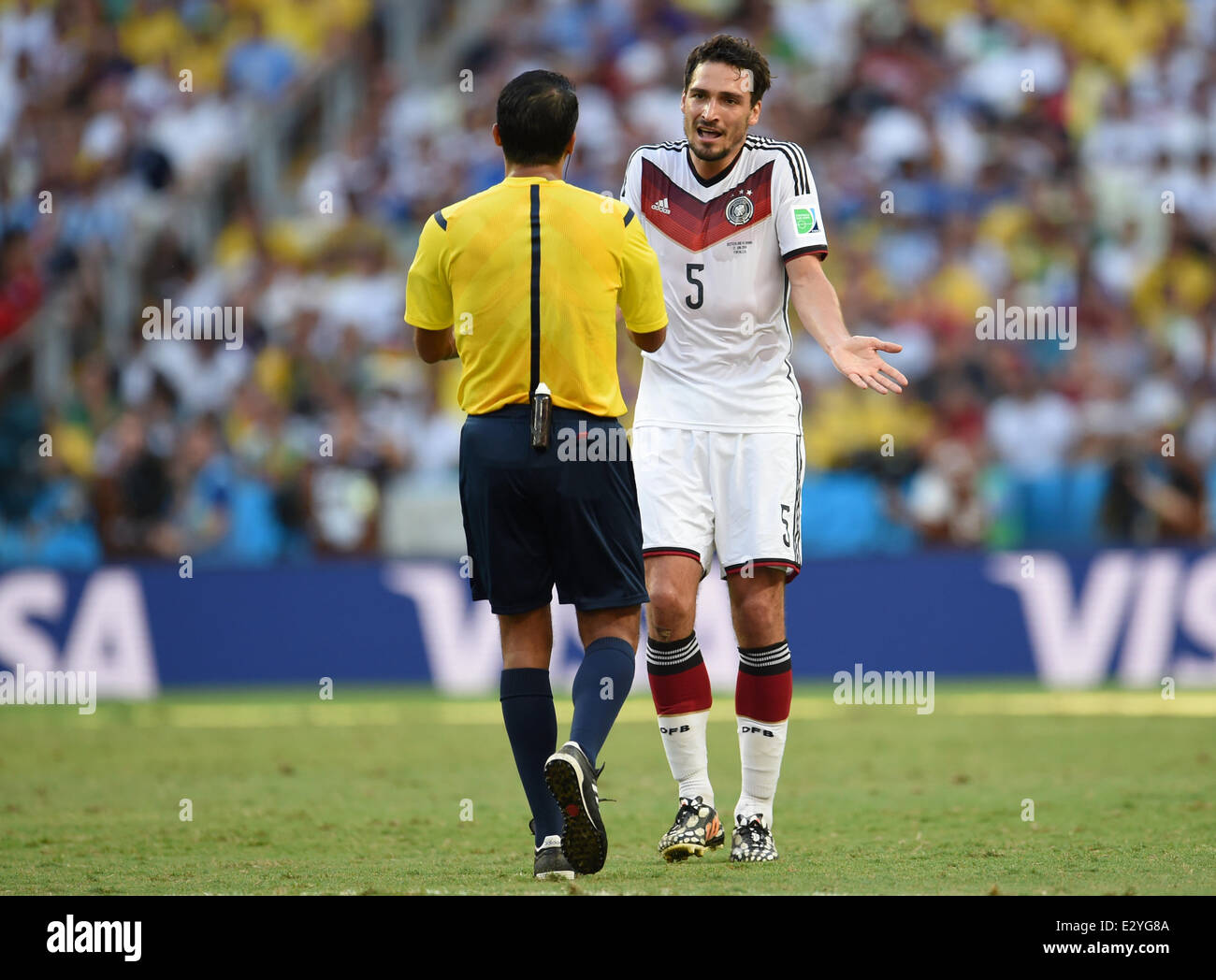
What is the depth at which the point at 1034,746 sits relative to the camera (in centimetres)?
1025

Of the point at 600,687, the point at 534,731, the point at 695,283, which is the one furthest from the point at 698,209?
the point at 534,731

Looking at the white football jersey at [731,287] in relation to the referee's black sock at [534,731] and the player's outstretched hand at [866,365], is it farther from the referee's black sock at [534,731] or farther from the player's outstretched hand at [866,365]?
the referee's black sock at [534,731]

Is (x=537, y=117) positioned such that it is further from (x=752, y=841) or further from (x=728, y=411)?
(x=752, y=841)

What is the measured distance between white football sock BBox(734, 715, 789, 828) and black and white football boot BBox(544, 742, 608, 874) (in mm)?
1133

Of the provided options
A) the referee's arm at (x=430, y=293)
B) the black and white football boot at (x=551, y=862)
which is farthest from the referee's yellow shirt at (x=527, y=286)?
the black and white football boot at (x=551, y=862)

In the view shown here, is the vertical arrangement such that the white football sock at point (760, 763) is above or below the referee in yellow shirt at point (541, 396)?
below

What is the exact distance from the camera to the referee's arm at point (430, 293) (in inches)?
227

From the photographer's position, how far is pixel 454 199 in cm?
1730

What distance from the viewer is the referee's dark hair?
5750 millimetres

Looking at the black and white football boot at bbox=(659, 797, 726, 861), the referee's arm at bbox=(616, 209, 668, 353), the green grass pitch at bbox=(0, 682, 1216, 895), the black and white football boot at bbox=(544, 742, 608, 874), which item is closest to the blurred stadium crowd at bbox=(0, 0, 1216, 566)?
the green grass pitch at bbox=(0, 682, 1216, 895)

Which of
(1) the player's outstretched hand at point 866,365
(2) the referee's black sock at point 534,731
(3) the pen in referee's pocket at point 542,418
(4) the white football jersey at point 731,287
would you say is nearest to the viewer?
(3) the pen in referee's pocket at point 542,418

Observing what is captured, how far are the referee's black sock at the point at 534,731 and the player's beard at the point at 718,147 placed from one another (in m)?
2.08

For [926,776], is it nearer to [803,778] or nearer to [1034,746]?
[803,778]
